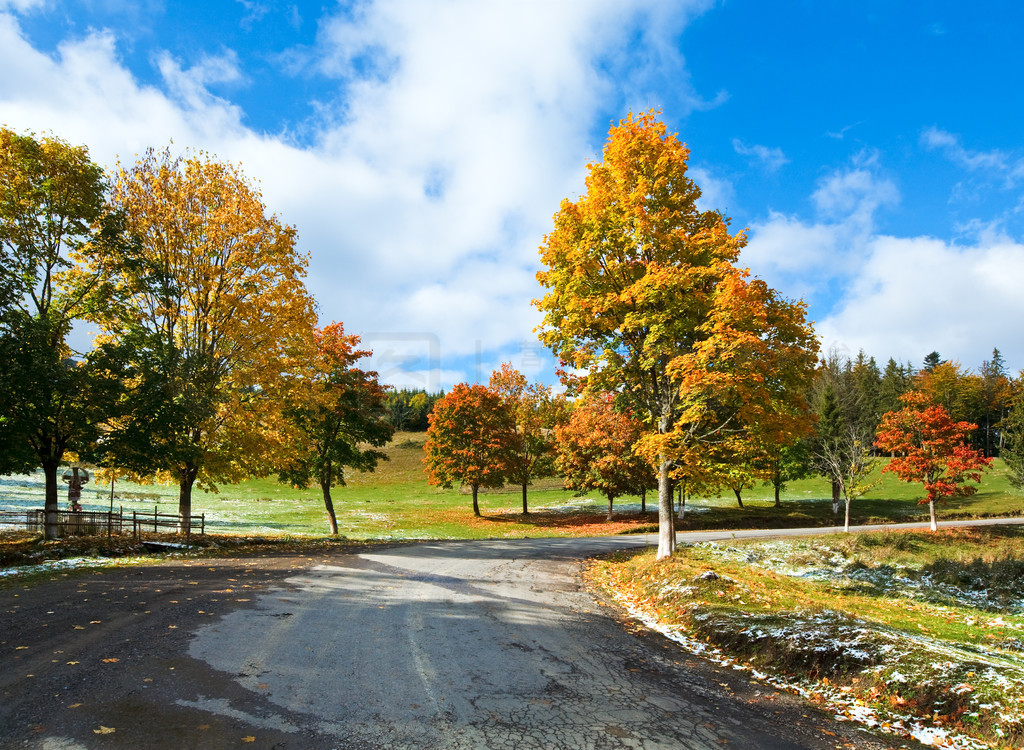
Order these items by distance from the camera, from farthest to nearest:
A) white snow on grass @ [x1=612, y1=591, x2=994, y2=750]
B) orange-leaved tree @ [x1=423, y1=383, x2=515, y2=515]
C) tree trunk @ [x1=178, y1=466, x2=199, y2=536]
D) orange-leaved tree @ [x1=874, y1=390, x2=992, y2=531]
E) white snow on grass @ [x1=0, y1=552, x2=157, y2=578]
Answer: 1. orange-leaved tree @ [x1=423, y1=383, x2=515, y2=515]
2. orange-leaved tree @ [x1=874, y1=390, x2=992, y2=531]
3. tree trunk @ [x1=178, y1=466, x2=199, y2=536]
4. white snow on grass @ [x1=0, y1=552, x2=157, y2=578]
5. white snow on grass @ [x1=612, y1=591, x2=994, y2=750]

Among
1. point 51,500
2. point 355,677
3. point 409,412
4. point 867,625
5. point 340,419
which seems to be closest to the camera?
point 355,677

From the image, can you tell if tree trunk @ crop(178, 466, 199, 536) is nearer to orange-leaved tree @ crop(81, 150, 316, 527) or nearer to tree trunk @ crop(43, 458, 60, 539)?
orange-leaved tree @ crop(81, 150, 316, 527)

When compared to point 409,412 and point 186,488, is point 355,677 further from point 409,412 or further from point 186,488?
point 409,412

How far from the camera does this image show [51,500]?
50.6ft

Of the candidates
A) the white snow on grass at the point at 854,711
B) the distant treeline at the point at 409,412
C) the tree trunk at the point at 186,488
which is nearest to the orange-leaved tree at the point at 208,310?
the tree trunk at the point at 186,488

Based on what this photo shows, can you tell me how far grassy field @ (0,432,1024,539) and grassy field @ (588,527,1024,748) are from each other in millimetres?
15088

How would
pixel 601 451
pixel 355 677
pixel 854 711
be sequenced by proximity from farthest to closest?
pixel 601 451 → pixel 355 677 → pixel 854 711

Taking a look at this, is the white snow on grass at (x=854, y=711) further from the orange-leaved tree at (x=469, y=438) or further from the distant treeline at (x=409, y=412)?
the distant treeline at (x=409, y=412)

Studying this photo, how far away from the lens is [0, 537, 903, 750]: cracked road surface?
14.5 feet

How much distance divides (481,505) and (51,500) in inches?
1395

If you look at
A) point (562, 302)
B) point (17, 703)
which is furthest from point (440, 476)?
point (17, 703)

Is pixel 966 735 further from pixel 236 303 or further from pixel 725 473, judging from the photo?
pixel 236 303

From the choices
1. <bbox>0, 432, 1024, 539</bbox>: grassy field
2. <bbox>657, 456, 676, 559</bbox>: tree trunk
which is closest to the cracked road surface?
<bbox>657, 456, 676, 559</bbox>: tree trunk

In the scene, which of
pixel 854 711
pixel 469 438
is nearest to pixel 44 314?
pixel 854 711
